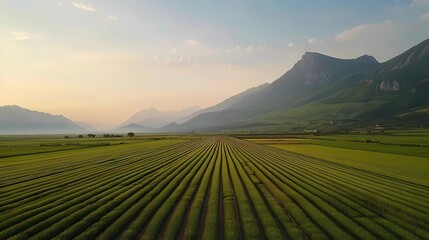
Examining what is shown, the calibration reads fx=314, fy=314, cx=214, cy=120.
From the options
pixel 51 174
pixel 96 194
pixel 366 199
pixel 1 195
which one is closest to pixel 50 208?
pixel 96 194

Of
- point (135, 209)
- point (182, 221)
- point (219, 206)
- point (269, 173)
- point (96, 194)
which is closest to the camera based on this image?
point (182, 221)

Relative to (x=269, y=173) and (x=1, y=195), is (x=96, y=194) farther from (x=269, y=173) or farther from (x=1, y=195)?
(x=269, y=173)

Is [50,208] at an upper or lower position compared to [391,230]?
upper

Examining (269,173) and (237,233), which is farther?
(269,173)

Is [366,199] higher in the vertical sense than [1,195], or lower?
lower

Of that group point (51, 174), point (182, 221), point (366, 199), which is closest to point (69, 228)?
point (182, 221)

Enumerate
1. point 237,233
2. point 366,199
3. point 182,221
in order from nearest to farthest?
1. point 237,233
2. point 182,221
3. point 366,199

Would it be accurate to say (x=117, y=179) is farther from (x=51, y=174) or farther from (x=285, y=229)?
(x=285, y=229)

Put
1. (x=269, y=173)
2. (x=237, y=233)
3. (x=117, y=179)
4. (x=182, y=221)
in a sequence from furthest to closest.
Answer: (x=269, y=173)
(x=117, y=179)
(x=182, y=221)
(x=237, y=233)

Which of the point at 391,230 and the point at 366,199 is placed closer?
the point at 391,230
